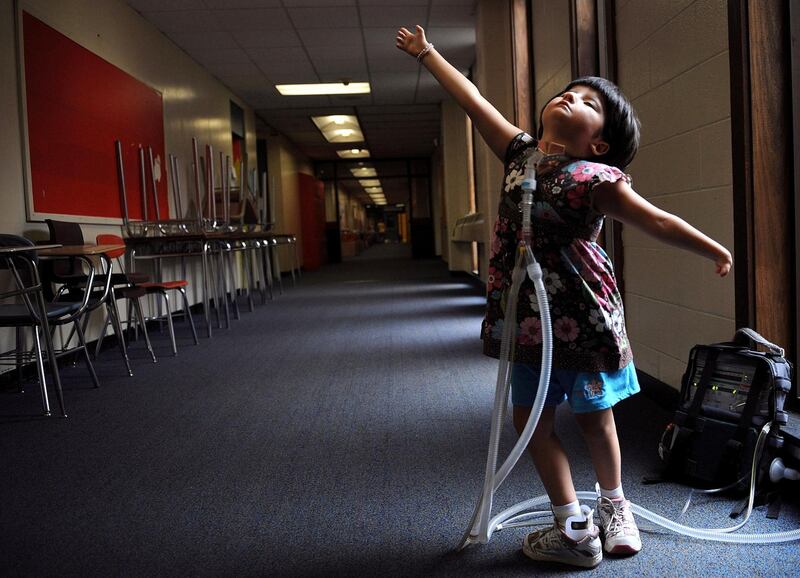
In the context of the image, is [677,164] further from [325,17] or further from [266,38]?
[266,38]

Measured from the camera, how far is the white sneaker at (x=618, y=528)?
136cm

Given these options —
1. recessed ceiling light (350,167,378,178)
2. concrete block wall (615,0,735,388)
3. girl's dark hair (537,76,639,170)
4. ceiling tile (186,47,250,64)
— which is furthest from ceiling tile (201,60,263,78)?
recessed ceiling light (350,167,378,178)

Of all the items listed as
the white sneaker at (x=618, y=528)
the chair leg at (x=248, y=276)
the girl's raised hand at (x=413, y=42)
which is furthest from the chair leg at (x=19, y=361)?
the chair leg at (x=248, y=276)

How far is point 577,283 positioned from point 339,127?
36.6ft

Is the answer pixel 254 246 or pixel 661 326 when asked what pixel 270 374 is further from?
pixel 254 246

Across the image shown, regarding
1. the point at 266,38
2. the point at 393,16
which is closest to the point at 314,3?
the point at 393,16

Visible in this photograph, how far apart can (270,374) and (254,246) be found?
10.7ft

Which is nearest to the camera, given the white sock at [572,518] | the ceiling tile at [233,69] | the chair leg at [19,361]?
the white sock at [572,518]

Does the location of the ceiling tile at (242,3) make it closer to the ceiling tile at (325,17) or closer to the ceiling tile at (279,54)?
the ceiling tile at (325,17)

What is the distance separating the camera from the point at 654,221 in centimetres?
115

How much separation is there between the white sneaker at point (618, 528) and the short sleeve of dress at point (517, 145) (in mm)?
724

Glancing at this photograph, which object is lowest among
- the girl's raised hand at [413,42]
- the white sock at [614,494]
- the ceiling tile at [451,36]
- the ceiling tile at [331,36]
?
the white sock at [614,494]

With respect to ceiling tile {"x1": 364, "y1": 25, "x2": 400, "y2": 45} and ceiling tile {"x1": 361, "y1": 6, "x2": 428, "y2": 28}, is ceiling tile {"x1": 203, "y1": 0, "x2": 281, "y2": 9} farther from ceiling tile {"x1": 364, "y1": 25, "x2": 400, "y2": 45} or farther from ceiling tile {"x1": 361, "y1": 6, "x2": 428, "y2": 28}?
ceiling tile {"x1": 364, "y1": 25, "x2": 400, "y2": 45}

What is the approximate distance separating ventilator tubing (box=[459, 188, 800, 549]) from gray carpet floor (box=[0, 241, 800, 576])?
0.03 m
